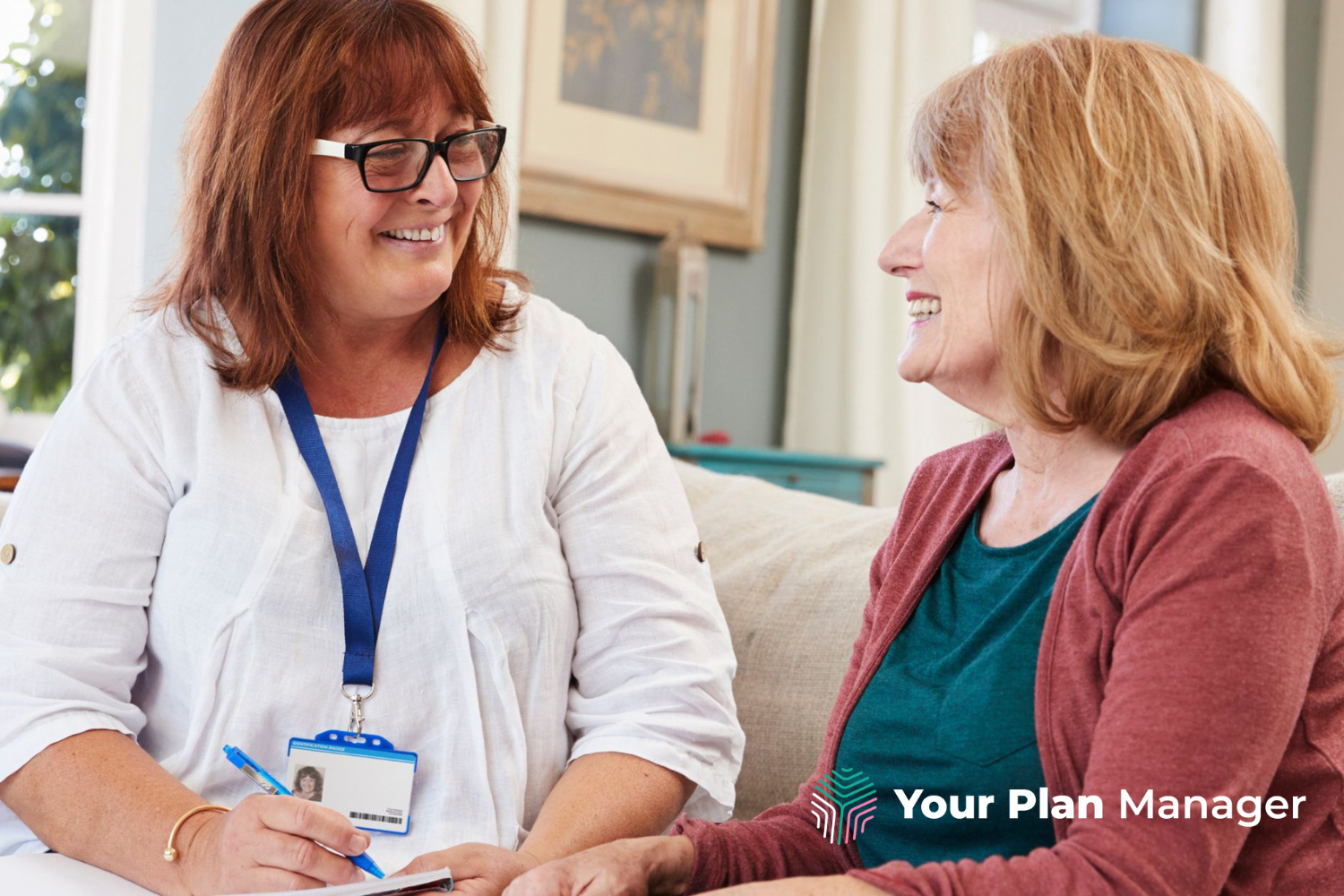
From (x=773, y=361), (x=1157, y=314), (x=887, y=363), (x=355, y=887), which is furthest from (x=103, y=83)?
(x=1157, y=314)

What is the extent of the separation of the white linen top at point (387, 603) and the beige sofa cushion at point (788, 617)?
0.18m

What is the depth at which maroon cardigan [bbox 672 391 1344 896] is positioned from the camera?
796 millimetres

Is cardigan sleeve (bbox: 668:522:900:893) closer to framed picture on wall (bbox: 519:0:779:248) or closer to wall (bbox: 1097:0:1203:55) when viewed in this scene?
framed picture on wall (bbox: 519:0:779:248)

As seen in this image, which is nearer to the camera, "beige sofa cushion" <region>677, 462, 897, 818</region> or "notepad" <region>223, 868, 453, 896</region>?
"notepad" <region>223, 868, 453, 896</region>

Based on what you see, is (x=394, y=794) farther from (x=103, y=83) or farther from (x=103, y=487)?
(x=103, y=83)

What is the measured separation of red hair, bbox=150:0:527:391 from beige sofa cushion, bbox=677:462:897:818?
0.49m

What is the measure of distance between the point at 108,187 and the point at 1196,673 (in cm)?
283

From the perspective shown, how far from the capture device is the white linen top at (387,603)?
4.48 ft

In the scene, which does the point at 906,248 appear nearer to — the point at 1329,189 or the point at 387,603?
the point at 387,603

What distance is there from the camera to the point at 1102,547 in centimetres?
90

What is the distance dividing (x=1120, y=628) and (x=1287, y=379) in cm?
21

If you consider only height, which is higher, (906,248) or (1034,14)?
(1034,14)

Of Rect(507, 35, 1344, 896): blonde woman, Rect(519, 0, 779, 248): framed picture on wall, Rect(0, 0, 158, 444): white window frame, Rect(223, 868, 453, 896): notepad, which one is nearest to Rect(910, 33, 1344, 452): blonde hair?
Rect(507, 35, 1344, 896): blonde woman

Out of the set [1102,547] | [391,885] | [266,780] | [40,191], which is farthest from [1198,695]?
[40,191]
